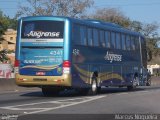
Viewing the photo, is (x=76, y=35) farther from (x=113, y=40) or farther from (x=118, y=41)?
(x=118, y=41)

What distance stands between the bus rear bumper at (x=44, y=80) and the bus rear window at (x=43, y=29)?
72.8 inches

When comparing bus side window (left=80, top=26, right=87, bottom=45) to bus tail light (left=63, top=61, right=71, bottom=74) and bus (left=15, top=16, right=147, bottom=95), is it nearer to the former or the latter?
bus (left=15, top=16, right=147, bottom=95)

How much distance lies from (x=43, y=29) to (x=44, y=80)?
2332 millimetres

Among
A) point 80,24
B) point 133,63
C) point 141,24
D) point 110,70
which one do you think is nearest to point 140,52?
point 133,63

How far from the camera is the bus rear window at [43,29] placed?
24391 mm

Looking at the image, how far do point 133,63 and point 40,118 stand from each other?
64.1 feet

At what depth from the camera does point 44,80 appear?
24.5 metres

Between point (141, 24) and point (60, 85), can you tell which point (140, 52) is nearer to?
point (60, 85)

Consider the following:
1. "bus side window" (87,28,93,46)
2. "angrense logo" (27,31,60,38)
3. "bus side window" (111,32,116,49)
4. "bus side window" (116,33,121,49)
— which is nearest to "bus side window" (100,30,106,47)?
"bus side window" (111,32,116,49)

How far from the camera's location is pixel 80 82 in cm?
2552

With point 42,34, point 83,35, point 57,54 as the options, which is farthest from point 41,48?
point 83,35

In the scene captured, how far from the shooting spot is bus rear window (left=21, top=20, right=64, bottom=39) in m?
24.4

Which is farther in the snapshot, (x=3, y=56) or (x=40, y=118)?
(x=3, y=56)

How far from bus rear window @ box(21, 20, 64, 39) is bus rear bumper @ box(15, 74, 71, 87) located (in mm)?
1848
